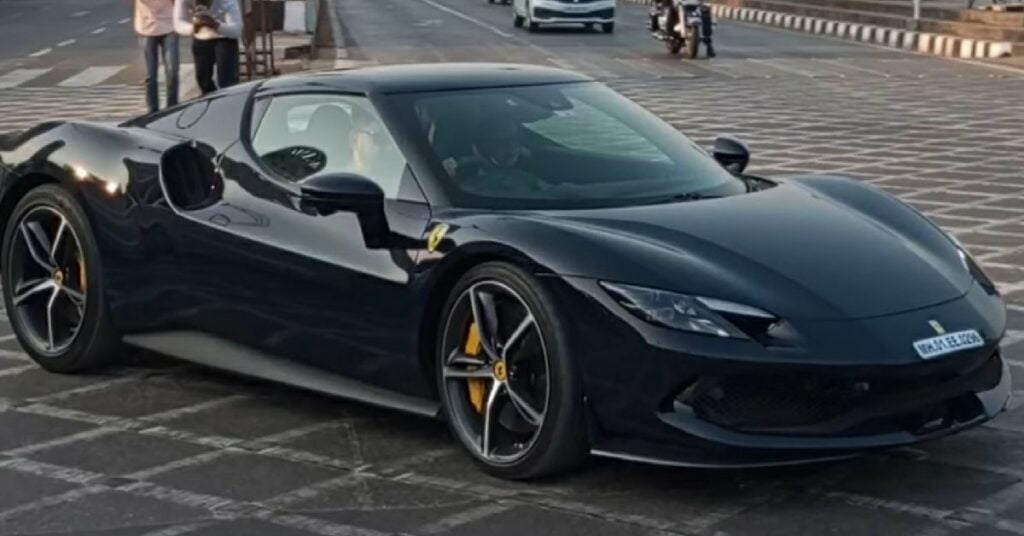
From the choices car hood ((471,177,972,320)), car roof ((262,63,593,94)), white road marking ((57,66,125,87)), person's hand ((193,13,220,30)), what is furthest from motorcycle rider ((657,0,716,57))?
car hood ((471,177,972,320))

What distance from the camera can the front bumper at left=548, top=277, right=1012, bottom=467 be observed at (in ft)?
16.2

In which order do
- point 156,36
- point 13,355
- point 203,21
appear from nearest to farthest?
point 13,355 < point 203,21 < point 156,36

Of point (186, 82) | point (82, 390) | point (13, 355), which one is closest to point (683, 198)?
point (82, 390)

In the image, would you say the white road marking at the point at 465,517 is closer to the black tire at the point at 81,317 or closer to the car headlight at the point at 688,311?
the car headlight at the point at 688,311

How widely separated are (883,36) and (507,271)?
29572 millimetres

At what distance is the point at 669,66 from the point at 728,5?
24816 mm

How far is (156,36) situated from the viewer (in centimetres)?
1541

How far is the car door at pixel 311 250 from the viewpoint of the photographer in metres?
5.75

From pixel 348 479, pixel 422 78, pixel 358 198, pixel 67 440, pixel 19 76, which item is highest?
pixel 422 78

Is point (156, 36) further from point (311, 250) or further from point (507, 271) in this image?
point (507, 271)

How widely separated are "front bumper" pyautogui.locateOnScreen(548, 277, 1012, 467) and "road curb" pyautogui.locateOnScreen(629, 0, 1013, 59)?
2437 cm

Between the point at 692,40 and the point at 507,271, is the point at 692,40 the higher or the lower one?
the lower one

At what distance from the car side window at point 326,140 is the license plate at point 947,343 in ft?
5.92

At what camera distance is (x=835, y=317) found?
505 centimetres
